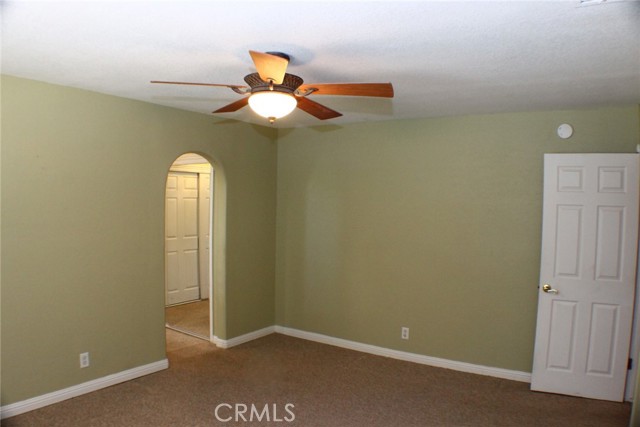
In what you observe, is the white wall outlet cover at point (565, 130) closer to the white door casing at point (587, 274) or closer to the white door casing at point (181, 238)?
the white door casing at point (587, 274)

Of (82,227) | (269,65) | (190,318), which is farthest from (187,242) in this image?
(269,65)

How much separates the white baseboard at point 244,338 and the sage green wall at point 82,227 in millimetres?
782

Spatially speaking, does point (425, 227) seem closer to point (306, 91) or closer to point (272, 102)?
point (306, 91)

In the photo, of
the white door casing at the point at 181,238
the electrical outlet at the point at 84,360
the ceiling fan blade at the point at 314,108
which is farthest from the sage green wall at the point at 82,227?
the white door casing at the point at 181,238

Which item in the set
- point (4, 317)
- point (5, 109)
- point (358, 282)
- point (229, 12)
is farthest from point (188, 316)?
point (229, 12)

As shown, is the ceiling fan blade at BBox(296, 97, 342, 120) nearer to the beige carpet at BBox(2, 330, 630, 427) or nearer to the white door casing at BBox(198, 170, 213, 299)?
the beige carpet at BBox(2, 330, 630, 427)

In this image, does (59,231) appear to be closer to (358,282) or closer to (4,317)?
(4,317)

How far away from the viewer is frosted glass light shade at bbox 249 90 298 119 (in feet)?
7.57

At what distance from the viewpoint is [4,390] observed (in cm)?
303

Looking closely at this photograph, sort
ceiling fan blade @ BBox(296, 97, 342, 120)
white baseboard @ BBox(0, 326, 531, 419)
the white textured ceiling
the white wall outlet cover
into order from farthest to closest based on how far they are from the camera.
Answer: the white wall outlet cover < white baseboard @ BBox(0, 326, 531, 419) < ceiling fan blade @ BBox(296, 97, 342, 120) < the white textured ceiling

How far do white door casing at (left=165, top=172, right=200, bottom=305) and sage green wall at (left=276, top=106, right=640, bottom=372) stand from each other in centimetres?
202

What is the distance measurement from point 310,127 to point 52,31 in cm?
299

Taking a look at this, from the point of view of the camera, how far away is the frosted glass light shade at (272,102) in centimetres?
231

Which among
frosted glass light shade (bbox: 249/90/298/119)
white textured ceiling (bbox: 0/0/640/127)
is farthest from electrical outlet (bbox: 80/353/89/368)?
frosted glass light shade (bbox: 249/90/298/119)
